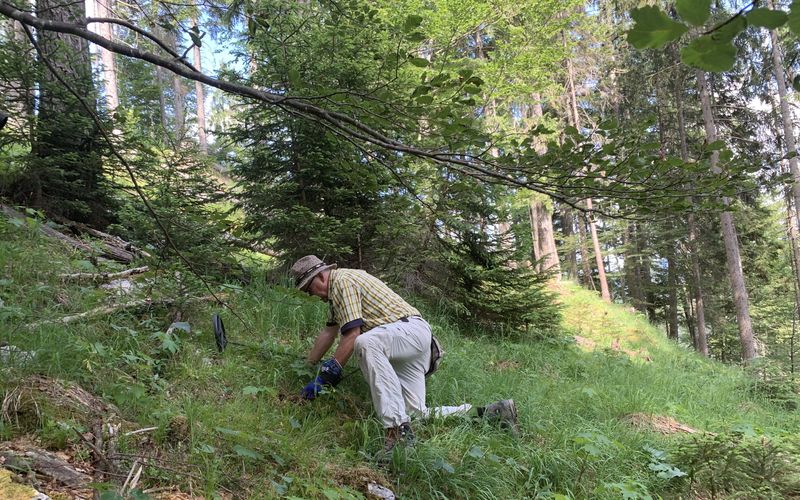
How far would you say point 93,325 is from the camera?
3.52 meters

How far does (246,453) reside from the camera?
2.47 meters

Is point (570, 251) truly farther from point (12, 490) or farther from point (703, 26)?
point (703, 26)

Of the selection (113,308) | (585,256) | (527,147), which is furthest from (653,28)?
(585,256)

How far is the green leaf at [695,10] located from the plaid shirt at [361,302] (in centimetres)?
300

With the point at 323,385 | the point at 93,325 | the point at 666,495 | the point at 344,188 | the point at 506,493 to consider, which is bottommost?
the point at 666,495

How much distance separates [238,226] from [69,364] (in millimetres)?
3366

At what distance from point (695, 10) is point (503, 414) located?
351 centimetres

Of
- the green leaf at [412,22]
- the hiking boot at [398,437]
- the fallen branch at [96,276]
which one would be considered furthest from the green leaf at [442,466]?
the fallen branch at [96,276]

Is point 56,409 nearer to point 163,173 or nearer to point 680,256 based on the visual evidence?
point 163,173

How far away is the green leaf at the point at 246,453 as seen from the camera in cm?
247

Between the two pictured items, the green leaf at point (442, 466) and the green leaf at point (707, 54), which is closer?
the green leaf at point (707, 54)

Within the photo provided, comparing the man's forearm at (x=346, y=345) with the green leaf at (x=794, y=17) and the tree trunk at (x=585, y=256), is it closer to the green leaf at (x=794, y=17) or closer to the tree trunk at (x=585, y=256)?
the green leaf at (x=794, y=17)

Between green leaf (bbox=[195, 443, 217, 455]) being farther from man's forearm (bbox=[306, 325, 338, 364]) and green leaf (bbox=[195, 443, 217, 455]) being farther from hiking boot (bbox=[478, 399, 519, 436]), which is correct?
hiking boot (bbox=[478, 399, 519, 436])

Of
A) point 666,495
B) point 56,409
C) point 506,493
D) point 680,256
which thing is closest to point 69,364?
point 56,409
